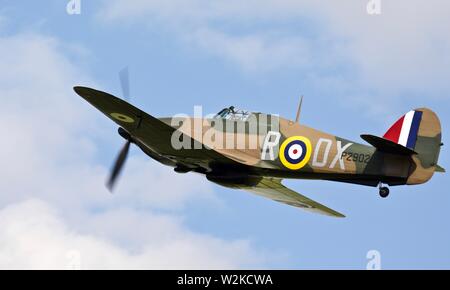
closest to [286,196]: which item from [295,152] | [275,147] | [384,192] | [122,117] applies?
[275,147]

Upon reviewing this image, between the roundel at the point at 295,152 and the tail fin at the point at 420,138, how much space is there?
1800 mm

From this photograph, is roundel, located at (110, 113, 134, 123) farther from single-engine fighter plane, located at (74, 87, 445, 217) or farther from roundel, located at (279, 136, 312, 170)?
roundel, located at (279, 136, 312, 170)

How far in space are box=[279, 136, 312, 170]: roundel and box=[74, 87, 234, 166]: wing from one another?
1318 millimetres

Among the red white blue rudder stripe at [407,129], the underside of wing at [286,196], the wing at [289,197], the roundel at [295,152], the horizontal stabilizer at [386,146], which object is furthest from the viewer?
the wing at [289,197]

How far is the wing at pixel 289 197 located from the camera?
23594 millimetres

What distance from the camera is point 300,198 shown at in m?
23.9

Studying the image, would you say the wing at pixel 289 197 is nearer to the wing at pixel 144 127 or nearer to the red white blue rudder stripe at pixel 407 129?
the wing at pixel 144 127

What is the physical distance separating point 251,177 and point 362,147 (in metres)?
3.00

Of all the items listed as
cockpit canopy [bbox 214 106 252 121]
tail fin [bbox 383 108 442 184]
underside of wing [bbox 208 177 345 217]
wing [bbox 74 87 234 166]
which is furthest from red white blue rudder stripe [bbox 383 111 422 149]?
underside of wing [bbox 208 177 345 217]

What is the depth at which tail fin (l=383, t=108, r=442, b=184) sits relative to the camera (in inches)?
780

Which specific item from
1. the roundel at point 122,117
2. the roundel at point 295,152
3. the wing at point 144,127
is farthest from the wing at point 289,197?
the roundel at point 122,117

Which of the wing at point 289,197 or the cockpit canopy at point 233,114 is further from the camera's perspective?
the wing at point 289,197
